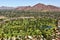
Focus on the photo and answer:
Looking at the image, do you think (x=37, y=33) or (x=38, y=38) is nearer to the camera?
(x=38, y=38)

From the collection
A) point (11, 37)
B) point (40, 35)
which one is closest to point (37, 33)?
point (40, 35)

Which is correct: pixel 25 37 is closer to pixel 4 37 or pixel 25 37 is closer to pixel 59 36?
pixel 4 37

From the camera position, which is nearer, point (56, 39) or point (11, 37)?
point (11, 37)

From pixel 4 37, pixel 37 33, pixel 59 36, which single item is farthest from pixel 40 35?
pixel 4 37

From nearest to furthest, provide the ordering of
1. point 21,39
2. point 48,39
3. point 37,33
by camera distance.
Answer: point 21,39 < point 48,39 < point 37,33

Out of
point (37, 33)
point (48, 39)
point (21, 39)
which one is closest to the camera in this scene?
point (21, 39)

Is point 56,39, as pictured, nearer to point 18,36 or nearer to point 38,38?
point 38,38

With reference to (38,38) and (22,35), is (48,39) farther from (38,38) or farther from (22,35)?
(22,35)

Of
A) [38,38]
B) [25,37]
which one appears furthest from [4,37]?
[38,38]
